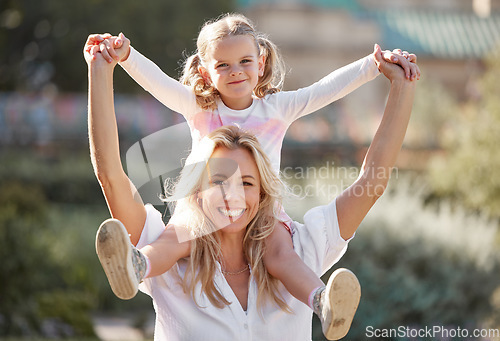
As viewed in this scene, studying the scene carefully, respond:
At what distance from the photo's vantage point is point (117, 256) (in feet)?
8.63

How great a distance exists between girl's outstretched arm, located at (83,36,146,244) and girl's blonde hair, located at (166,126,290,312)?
270 mm

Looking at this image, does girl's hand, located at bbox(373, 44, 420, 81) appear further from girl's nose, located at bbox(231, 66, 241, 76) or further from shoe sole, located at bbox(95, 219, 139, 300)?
shoe sole, located at bbox(95, 219, 139, 300)

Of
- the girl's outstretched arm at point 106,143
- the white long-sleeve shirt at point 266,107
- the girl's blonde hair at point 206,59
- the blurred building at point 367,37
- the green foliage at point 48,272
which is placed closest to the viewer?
the girl's outstretched arm at point 106,143

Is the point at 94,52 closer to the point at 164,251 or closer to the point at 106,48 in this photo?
the point at 106,48

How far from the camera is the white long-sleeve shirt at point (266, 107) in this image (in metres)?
3.54

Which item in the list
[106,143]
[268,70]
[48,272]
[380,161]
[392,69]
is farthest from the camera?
[48,272]

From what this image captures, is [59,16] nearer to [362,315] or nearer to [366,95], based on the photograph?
[366,95]

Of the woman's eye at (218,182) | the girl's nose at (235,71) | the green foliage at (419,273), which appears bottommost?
the green foliage at (419,273)

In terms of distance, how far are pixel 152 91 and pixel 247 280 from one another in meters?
0.98

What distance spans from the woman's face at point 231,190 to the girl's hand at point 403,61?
718 mm

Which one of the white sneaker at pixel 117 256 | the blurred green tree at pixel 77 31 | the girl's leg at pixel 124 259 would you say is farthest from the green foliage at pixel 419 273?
the blurred green tree at pixel 77 31

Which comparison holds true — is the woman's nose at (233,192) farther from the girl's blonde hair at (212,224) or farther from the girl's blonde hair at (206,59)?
the girl's blonde hair at (206,59)

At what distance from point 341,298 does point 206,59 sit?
1521 millimetres

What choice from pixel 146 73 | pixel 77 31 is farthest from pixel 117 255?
pixel 77 31
